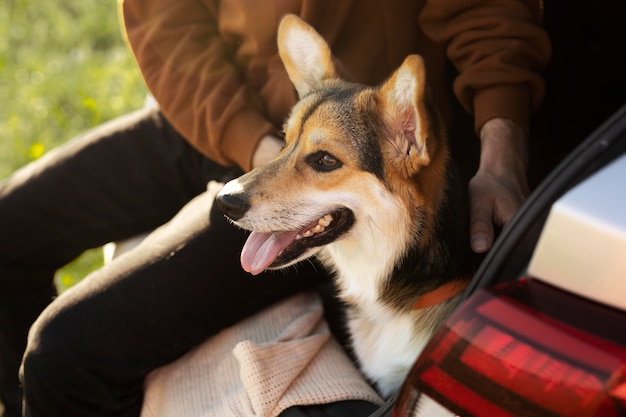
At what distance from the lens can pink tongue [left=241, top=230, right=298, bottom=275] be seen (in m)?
1.87

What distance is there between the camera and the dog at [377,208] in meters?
1.82

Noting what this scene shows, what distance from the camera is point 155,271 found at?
2.03 meters

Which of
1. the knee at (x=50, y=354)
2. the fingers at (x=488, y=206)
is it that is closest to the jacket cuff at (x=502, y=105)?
the fingers at (x=488, y=206)

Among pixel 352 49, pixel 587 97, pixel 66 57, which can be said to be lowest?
pixel 66 57

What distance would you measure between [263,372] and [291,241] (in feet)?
1.13

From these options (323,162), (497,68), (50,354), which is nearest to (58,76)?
(50,354)

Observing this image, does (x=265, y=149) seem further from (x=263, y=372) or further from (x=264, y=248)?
(x=263, y=372)

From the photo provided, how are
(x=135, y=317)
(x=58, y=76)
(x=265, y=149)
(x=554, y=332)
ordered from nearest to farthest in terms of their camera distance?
(x=554, y=332)
(x=135, y=317)
(x=265, y=149)
(x=58, y=76)

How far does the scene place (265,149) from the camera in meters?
2.24

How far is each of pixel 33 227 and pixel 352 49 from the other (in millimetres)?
1241

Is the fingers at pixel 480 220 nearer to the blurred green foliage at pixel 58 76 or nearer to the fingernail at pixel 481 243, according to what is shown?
the fingernail at pixel 481 243

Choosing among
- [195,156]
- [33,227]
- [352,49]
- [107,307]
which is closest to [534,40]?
[352,49]

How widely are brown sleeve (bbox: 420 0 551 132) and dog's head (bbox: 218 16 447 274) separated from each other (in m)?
0.36

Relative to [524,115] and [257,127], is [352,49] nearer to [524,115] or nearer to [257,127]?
[257,127]
